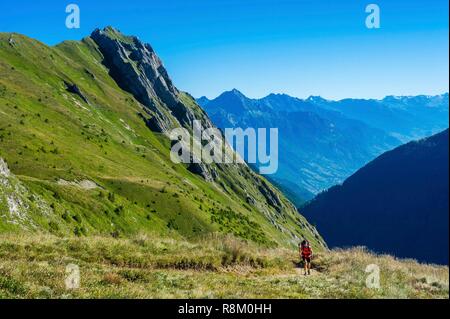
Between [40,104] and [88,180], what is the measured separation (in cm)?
5317

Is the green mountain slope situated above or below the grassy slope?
above

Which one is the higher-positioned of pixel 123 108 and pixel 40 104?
pixel 123 108

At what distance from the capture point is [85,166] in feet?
301

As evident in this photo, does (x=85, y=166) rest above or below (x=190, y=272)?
above

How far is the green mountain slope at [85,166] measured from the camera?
58.1m

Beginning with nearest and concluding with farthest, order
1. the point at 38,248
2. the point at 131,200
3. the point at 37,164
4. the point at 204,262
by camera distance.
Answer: the point at 38,248
the point at 204,262
the point at 37,164
the point at 131,200

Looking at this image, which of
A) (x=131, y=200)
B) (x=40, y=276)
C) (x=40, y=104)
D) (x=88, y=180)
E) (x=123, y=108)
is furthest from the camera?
(x=123, y=108)

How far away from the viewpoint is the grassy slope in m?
17.8

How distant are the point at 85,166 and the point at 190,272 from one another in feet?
236

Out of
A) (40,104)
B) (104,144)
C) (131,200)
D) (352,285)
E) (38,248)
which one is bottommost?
(352,285)

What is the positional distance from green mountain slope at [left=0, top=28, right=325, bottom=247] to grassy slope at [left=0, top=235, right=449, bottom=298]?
33.2 ft
